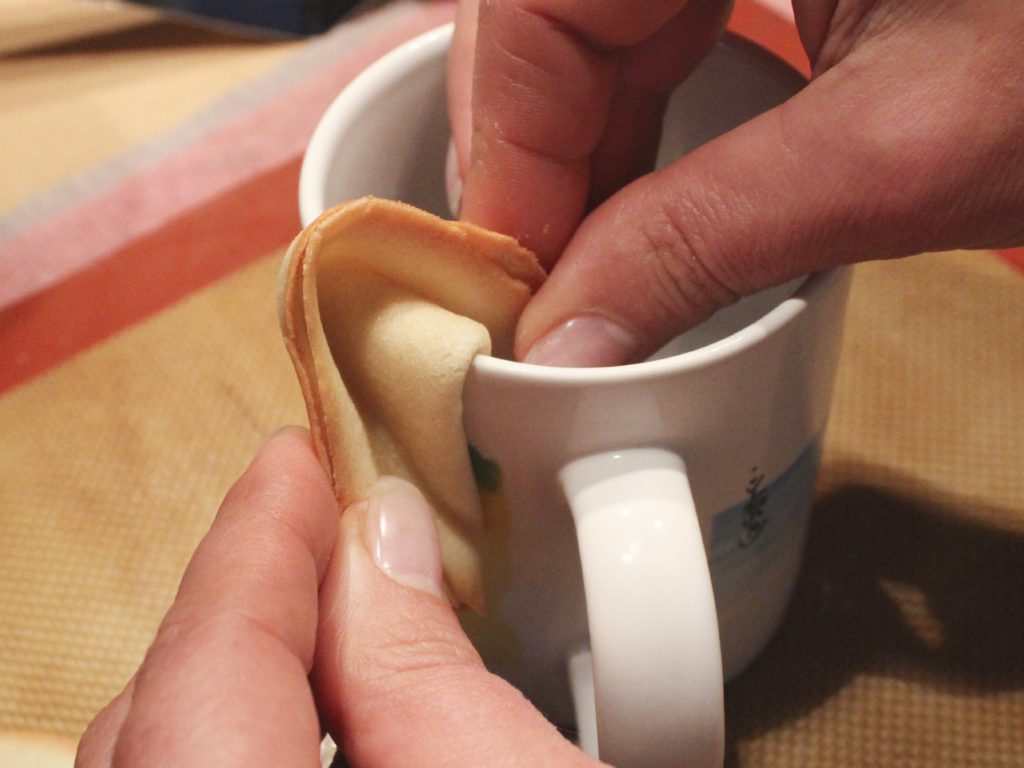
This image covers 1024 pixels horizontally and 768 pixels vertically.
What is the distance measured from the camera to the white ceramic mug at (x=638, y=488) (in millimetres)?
239

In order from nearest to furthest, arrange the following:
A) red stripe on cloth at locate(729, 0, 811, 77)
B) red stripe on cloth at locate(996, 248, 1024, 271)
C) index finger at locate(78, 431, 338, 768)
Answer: index finger at locate(78, 431, 338, 768) < red stripe on cloth at locate(996, 248, 1024, 271) < red stripe on cloth at locate(729, 0, 811, 77)

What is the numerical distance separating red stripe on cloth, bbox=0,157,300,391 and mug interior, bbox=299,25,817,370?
0.20 m

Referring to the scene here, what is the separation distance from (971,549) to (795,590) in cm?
9

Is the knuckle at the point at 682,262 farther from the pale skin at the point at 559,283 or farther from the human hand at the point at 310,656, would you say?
the human hand at the point at 310,656

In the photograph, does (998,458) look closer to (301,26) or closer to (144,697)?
(144,697)

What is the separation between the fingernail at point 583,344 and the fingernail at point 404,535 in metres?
0.06

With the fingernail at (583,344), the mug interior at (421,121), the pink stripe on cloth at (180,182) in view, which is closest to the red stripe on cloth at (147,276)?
the pink stripe on cloth at (180,182)

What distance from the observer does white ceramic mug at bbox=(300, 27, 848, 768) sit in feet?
0.78

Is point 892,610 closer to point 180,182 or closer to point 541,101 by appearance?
point 541,101

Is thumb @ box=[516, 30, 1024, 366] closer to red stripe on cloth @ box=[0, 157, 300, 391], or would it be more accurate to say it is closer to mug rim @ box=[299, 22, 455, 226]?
mug rim @ box=[299, 22, 455, 226]

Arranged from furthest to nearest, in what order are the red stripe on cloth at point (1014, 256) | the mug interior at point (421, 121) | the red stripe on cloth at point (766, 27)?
the red stripe on cloth at point (766, 27)
the red stripe on cloth at point (1014, 256)
the mug interior at point (421, 121)

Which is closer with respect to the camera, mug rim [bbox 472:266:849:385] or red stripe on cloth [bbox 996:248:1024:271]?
mug rim [bbox 472:266:849:385]

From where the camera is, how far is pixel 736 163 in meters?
0.27

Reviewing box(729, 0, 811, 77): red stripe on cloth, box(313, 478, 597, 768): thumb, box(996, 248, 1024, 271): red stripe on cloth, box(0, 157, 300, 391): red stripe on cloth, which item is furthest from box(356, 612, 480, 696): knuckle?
box(729, 0, 811, 77): red stripe on cloth
